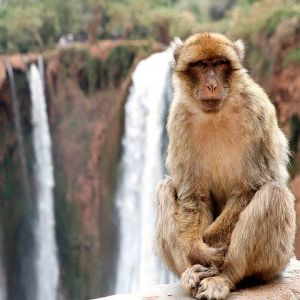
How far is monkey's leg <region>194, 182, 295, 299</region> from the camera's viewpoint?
395cm

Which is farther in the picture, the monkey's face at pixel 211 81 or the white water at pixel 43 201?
the white water at pixel 43 201

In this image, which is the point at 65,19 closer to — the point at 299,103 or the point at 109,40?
the point at 109,40

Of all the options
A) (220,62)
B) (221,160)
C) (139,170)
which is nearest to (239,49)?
(220,62)

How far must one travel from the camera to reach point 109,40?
14.3m

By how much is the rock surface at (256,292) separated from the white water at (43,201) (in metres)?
10.4

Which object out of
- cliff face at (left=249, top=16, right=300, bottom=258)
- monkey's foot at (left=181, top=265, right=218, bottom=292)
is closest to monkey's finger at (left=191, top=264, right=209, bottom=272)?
monkey's foot at (left=181, top=265, right=218, bottom=292)

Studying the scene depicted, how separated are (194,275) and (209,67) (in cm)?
127

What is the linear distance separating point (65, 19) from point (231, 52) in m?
11.0

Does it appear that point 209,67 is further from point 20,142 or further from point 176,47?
point 20,142

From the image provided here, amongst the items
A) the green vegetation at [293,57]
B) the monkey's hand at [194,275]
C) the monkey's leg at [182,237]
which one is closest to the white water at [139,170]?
the green vegetation at [293,57]

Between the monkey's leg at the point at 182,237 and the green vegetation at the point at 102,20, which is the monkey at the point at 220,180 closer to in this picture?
the monkey's leg at the point at 182,237

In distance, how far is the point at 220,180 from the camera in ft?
13.9

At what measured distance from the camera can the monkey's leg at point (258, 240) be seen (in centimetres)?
395

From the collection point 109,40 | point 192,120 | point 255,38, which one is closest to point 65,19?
point 109,40
